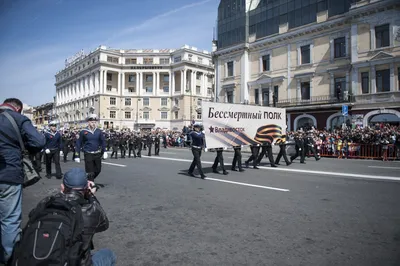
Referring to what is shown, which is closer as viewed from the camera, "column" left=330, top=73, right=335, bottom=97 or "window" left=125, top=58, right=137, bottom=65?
"column" left=330, top=73, right=335, bottom=97

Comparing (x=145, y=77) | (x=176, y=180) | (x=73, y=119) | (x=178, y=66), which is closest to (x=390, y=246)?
(x=176, y=180)

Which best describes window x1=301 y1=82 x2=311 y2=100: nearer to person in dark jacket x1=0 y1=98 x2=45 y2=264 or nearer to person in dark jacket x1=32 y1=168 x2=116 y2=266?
person in dark jacket x1=0 y1=98 x2=45 y2=264

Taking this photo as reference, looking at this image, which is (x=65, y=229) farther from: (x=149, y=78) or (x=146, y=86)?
(x=149, y=78)

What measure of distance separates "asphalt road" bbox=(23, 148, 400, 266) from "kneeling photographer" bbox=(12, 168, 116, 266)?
124 centimetres

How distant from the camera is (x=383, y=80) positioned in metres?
→ 26.0

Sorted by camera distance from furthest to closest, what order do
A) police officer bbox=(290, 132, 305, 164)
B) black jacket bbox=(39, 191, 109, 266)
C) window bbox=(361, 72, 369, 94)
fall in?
window bbox=(361, 72, 369, 94) < police officer bbox=(290, 132, 305, 164) < black jacket bbox=(39, 191, 109, 266)

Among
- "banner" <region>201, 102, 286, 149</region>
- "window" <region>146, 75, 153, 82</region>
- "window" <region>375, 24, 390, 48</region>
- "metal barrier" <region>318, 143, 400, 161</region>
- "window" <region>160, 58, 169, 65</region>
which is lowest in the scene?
"metal barrier" <region>318, 143, 400, 161</region>

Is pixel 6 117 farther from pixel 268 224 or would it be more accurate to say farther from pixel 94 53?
pixel 94 53

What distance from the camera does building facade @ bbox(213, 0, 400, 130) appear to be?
25781 millimetres

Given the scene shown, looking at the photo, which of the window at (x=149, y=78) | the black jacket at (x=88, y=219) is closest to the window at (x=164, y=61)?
the window at (x=149, y=78)

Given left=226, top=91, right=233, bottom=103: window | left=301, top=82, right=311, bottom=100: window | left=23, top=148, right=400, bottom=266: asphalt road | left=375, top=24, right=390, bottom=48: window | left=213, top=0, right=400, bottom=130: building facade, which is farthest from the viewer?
left=226, top=91, right=233, bottom=103: window

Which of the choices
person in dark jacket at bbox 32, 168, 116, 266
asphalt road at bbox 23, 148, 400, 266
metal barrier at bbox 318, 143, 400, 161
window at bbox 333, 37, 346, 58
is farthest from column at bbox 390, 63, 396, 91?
person in dark jacket at bbox 32, 168, 116, 266

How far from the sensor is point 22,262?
189cm

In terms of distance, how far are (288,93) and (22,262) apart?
34.0 m
